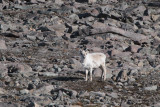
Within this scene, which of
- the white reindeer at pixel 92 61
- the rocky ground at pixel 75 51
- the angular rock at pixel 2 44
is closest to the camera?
the rocky ground at pixel 75 51

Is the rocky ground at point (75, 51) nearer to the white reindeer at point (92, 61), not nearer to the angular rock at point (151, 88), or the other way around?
the angular rock at point (151, 88)

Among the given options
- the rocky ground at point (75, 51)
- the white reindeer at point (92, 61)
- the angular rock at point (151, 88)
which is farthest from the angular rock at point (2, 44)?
the angular rock at point (151, 88)

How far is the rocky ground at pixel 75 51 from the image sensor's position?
20.6 m

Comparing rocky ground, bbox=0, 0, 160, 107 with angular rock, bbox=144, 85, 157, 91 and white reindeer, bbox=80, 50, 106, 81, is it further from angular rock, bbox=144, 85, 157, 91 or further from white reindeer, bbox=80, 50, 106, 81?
white reindeer, bbox=80, 50, 106, 81

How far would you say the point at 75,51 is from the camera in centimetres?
3244

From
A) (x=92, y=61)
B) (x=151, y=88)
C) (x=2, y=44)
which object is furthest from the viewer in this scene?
(x=2, y=44)

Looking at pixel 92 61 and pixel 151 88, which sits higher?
pixel 92 61

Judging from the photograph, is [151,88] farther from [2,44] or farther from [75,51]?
[2,44]

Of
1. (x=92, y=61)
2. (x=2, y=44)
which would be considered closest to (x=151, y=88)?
(x=92, y=61)

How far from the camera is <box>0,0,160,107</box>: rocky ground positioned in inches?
811

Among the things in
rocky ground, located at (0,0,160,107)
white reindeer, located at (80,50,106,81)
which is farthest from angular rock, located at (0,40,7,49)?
white reindeer, located at (80,50,106,81)

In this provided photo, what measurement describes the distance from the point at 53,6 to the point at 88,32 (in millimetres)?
12683

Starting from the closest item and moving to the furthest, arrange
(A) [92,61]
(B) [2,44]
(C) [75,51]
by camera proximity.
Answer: (A) [92,61] → (B) [2,44] → (C) [75,51]

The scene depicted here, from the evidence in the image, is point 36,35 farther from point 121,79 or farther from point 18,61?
point 121,79
